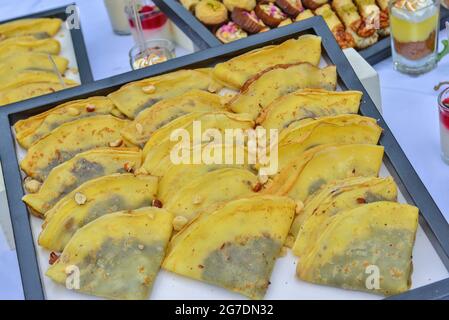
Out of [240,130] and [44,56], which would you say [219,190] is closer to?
[240,130]

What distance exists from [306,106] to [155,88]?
410 millimetres

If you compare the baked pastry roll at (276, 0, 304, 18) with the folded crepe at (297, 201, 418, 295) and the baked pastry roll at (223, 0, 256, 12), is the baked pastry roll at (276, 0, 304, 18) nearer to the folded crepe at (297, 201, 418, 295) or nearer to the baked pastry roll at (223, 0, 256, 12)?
the baked pastry roll at (223, 0, 256, 12)

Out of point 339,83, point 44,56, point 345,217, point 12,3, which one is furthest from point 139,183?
point 12,3

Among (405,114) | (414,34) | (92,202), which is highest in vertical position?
(414,34)

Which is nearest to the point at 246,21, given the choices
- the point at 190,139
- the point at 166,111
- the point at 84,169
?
the point at 166,111

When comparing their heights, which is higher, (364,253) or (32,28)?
(32,28)

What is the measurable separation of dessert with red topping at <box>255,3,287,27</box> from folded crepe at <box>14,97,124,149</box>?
2.85 feet

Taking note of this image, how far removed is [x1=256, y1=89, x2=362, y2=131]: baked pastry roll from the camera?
1.61 meters

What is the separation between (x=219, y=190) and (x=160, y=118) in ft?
1.02

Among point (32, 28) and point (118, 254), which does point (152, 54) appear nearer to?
point (32, 28)

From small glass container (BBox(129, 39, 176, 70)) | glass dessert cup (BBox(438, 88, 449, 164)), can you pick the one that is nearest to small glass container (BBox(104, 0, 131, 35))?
small glass container (BBox(129, 39, 176, 70))

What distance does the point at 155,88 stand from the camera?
178 centimetres

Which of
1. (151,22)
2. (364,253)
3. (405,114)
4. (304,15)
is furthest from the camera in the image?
(151,22)

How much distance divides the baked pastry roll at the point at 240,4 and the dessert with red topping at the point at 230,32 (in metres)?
0.08
